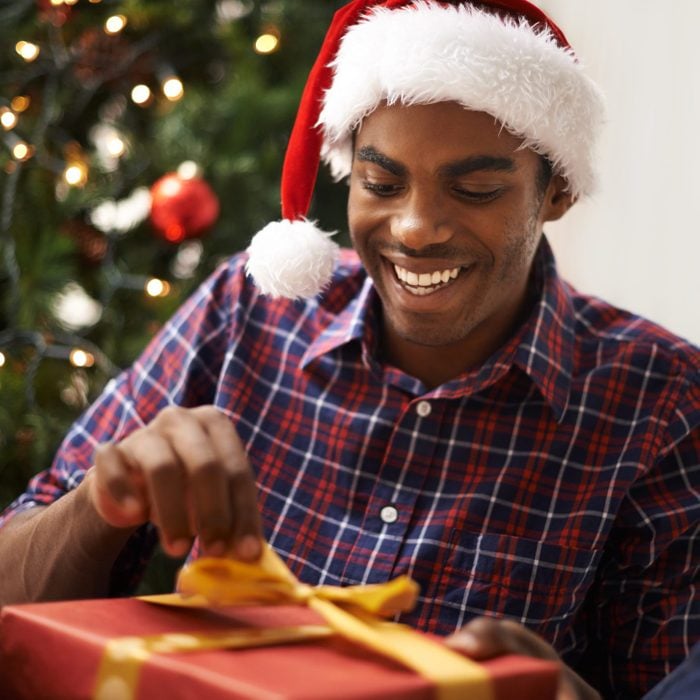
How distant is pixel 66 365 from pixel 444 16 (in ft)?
3.11

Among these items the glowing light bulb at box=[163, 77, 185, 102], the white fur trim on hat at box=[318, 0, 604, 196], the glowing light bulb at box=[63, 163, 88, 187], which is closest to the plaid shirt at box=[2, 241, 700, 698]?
the white fur trim on hat at box=[318, 0, 604, 196]

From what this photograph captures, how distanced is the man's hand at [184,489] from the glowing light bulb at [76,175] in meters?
1.05

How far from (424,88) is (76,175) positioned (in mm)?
846

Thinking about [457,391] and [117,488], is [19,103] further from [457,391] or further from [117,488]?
[117,488]

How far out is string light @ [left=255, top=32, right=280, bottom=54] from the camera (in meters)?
1.91

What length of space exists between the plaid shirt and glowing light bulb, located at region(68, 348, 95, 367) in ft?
1.50

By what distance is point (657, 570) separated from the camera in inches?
48.5

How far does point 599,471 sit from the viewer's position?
1.24 m

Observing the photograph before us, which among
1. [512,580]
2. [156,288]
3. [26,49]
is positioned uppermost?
[26,49]

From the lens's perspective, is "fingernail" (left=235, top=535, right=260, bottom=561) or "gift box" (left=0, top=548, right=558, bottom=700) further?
"fingernail" (left=235, top=535, right=260, bottom=561)

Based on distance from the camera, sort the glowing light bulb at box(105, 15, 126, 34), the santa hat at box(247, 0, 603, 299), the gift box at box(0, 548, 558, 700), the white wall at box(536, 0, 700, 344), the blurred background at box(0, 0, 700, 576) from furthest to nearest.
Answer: the glowing light bulb at box(105, 15, 126, 34), the blurred background at box(0, 0, 700, 576), the white wall at box(536, 0, 700, 344), the santa hat at box(247, 0, 603, 299), the gift box at box(0, 548, 558, 700)

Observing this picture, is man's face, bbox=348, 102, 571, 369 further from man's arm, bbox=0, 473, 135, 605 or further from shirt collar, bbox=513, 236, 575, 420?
man's arm, bbox=0, 473, 135, 605

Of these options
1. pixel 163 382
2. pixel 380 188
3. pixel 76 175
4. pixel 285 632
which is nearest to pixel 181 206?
pixel 76 175

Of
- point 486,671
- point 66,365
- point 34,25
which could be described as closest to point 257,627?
point 486,671
